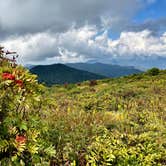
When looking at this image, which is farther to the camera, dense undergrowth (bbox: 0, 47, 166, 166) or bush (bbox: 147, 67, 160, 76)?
bush (bbox: 147, 67, 160, 76)

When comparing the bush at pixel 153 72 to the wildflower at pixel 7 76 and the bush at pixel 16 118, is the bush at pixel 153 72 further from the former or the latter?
the wildflower at pixel 7 76

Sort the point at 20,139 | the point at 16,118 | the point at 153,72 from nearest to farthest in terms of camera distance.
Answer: the point at 20,139 → the point at 16,118 → the point at 153,72

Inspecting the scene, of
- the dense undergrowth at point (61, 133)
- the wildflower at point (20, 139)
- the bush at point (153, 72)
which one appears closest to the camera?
the wildflower at point (20, 139)

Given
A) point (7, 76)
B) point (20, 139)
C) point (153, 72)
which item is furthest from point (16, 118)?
point (153, 72)

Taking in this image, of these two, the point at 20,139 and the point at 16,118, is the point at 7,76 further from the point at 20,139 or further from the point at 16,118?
the point at 20,139

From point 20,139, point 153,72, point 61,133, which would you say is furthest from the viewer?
point 153,72

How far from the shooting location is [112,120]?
10891 mm

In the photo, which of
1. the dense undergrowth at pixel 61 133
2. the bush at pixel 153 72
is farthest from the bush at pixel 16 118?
the bush at pixel 153 72

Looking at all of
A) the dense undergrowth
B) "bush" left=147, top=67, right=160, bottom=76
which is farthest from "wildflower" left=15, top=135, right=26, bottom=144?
"bush" left=147, top=67, right=160, bottom=76

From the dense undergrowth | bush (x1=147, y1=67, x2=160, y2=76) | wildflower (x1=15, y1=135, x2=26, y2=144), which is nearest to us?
wildflower (x1=15, y1=135, x2=26, y2=144)

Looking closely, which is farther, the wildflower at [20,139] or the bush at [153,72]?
the bush at [153,72]

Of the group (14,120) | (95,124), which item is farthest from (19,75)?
(95,124)

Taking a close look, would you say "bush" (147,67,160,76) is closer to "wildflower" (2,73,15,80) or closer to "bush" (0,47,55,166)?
"bush" (0,47,55,166)

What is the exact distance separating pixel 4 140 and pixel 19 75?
1152 millimetres
